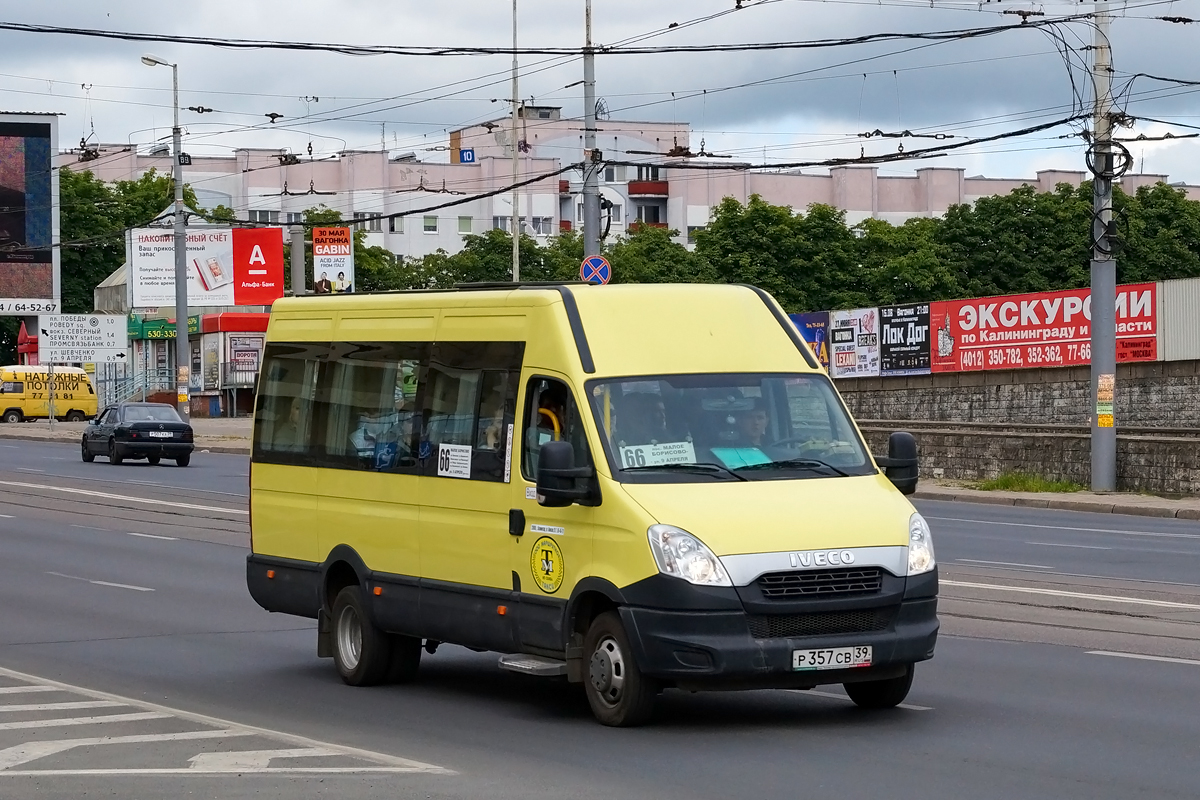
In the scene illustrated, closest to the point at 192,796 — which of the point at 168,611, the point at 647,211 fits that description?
the point at 168,611

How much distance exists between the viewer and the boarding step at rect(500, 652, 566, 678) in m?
9.49

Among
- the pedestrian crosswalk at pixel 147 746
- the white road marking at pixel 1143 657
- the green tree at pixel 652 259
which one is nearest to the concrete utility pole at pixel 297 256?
the white road marking at pixel 1143 657

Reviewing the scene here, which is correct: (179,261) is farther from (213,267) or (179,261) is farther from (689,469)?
(689,469)

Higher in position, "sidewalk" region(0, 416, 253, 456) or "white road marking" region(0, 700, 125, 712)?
"white road marking" region(0, 700, 125, 712)

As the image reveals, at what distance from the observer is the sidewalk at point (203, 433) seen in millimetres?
50688

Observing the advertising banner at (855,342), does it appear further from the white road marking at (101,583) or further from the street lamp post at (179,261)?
the white road marking at (101,583)

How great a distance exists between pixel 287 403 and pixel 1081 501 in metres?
19.5

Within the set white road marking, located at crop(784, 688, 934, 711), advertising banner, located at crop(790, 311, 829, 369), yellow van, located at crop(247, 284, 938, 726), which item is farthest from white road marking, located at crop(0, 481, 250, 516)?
advertising banner, located at crop(790, 311, 829, 369)

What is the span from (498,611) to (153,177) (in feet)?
343

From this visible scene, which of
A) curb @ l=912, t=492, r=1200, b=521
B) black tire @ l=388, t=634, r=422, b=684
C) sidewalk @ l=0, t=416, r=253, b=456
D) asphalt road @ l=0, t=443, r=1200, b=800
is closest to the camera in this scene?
asphalt road @ l=0, t=443, r=1200, b=800

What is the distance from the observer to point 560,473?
912 centimetres

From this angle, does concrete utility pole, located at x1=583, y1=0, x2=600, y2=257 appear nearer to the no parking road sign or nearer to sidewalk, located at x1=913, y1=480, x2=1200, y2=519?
the no parking road sign

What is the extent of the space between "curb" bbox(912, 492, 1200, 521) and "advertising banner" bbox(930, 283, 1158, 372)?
17121mm

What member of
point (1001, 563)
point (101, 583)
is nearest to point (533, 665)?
point (101, 583)
